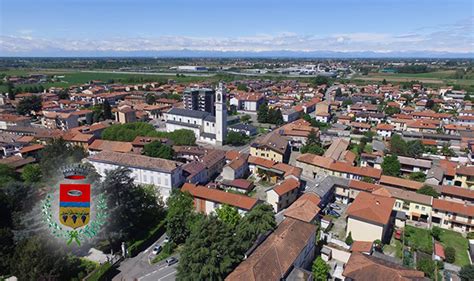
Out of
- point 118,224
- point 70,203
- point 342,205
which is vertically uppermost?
point 70,203

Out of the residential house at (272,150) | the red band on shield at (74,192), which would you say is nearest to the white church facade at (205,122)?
the residential house at (272,150)

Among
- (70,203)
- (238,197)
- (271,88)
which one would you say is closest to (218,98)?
(238,197)

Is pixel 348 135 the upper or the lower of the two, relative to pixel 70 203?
lower

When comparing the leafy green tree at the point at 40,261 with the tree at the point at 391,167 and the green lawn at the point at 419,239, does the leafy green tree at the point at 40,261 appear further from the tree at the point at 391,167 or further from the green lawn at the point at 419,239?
the tree at the point at 391,167

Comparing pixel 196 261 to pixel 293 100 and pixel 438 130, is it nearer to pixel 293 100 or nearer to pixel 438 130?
pixel 438 130

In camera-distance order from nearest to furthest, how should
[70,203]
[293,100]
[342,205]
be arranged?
1. [70,203]
2. [342,205]
3. [293,100]

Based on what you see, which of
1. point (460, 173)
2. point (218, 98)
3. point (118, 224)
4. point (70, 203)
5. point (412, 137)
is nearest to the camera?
point (70, 203)

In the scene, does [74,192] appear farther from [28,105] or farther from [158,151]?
[28,105]
